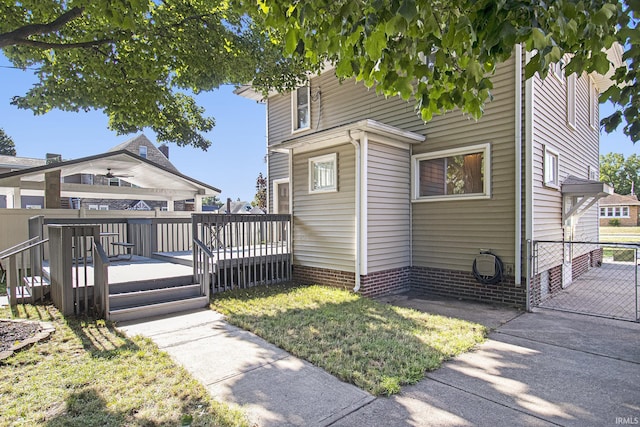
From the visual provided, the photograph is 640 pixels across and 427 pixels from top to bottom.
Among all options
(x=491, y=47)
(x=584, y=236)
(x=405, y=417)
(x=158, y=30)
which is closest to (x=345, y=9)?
(x=491, y=47)

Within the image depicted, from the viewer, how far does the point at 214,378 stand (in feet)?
11.3

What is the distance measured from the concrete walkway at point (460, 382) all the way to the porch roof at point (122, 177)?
21.9 feet

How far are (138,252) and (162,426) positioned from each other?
8.15m

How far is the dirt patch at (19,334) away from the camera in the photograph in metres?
3.96

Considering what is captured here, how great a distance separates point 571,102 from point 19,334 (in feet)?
39.1

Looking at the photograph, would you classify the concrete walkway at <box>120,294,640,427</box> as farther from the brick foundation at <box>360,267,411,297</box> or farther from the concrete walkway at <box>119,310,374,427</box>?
the brick foundation at <box>360,267,411,297</box>

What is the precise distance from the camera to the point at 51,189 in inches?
369

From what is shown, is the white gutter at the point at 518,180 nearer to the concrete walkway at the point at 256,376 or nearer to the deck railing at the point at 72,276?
the concrete walkway at the point at 256,376

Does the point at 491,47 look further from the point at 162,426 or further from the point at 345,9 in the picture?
the point at 162,426

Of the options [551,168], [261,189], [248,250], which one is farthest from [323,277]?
[261,189]

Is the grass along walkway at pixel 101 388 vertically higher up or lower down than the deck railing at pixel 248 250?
lower down

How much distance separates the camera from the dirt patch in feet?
13.0

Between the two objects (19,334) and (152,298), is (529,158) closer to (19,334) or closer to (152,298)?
(152,298)

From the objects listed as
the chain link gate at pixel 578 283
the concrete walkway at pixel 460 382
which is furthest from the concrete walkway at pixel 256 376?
the chain link gate at pixel 578 283
